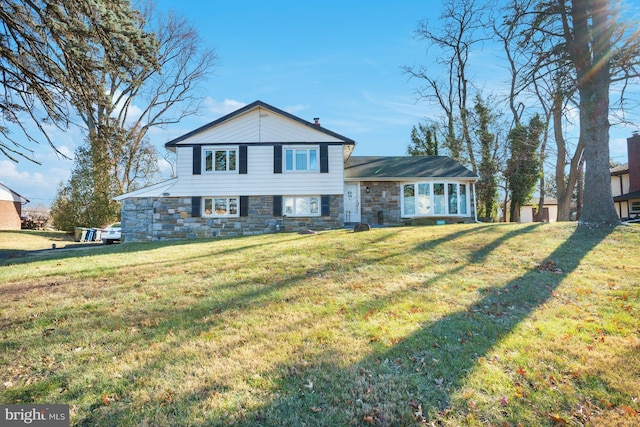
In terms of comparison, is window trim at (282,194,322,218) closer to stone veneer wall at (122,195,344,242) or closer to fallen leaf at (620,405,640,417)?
stone veneer wall at (122,195,344,242)

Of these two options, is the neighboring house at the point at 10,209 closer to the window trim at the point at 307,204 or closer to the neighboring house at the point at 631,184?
the window trim at the point at 307,204

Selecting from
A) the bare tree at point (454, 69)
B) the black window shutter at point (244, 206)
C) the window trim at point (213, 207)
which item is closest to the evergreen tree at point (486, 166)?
the bare tree at point (454, 69)

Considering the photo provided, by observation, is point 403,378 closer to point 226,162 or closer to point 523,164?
point 226,162

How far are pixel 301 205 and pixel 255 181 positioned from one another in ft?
8.14

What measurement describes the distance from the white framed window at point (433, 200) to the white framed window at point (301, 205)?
4759 mm

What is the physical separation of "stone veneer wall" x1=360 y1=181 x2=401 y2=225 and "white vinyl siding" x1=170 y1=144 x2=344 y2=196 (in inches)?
83.3

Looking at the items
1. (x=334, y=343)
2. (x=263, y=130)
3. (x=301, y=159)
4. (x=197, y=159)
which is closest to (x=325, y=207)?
(x=301, y=159)

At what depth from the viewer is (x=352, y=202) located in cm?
1794

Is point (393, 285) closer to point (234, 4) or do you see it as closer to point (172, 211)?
point (234, 4)

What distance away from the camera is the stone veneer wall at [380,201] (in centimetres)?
1775

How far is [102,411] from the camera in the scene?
9.27ft

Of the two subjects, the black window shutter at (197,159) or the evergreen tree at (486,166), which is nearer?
the black window shutter at (197,159)

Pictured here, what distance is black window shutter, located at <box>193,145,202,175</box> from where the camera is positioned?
1627cm

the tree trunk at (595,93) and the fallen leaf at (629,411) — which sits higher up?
the tree trunk at (595,93)
